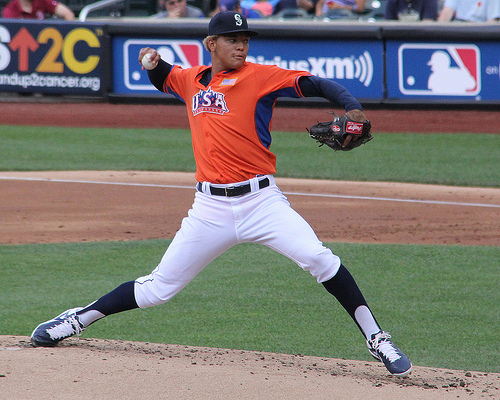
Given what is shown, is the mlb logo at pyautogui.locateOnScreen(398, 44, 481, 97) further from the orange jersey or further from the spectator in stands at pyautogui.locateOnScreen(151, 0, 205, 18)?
the orange jersey

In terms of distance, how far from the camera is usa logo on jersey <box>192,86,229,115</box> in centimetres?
407

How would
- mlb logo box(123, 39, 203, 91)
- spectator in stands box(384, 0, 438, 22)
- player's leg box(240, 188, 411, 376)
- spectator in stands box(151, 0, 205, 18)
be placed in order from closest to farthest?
player's leg box(240, 188, 411, 376) < spectator in stands box(384, 0, 438, 22) < mlb logo box(123, 39, 203, 91) < spectator in stands box(151, 0, 205, 18)

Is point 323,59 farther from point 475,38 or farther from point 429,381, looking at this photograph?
point 429,381

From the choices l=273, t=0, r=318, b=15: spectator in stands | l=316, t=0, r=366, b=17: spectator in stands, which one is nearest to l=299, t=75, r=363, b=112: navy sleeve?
l=316, t=0, r=366, b=17: spectator in stands

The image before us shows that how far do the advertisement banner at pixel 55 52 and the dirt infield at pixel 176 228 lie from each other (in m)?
0.60

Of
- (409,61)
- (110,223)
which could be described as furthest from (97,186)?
(409,61)

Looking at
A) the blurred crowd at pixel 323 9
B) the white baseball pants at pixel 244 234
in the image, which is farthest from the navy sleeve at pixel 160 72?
the blurred crowd at pixel 323 9

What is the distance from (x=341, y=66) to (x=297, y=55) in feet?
2.71

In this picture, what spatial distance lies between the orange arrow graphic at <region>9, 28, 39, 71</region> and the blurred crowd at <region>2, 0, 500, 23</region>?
0.48 m

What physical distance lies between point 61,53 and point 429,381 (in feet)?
39.7

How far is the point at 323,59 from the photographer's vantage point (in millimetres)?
13922

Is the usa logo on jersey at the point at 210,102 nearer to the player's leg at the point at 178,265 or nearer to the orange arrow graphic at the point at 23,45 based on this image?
the player's leg at the point at 178,265

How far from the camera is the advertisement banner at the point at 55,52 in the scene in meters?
14.6

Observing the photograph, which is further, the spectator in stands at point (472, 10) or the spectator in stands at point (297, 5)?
the spectator in stands at point (297, 5)
